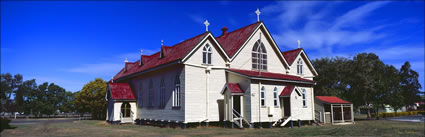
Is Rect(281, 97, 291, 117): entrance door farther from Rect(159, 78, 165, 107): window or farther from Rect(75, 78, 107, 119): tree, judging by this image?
Rect(75, 78, 107, 119): tree

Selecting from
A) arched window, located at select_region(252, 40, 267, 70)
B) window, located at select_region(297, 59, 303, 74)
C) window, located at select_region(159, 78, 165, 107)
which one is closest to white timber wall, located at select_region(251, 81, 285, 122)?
arched window, located at select_region(252, 40, 267, 70)

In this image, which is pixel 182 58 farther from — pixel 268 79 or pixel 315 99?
pixel 315 99

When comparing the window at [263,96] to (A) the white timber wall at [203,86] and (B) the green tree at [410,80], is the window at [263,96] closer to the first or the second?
(A) the white timber wall at [203,86]

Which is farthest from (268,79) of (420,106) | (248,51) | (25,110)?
(420,106)

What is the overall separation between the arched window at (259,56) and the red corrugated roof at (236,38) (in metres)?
1.43

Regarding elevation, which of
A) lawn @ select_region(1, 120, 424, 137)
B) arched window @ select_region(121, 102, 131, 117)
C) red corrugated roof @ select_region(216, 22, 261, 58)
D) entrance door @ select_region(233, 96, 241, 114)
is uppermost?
red corrugated roof @ select_region(216, 22, 261, 58)

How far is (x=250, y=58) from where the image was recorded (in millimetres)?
27500

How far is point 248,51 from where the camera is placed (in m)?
27.4

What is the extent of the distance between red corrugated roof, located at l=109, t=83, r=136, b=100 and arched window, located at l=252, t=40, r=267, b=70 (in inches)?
543

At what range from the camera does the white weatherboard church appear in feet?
77.9

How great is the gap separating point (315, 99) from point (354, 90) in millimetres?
13726

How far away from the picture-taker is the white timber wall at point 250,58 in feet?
88.1

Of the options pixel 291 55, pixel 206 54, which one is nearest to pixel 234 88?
pixel 206 54

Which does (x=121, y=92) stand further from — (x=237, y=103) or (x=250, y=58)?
(x=250, y=58)
